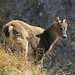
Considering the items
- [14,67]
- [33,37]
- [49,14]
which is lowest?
[14,67]

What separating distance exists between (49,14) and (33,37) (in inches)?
336

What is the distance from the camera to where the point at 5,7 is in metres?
17.2

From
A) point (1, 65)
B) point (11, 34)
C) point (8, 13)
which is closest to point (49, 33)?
point (11, 34)

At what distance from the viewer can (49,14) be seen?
1806 centimetres

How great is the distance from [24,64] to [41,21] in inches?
472

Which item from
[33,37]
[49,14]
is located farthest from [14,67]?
[49,14]

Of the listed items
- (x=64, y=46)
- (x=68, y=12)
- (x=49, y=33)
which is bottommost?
(x=64, y=46)

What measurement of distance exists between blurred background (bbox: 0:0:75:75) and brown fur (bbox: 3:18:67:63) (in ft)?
22.3

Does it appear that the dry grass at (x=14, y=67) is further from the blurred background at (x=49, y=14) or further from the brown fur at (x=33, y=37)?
the blurred background at (x=49, y=14)

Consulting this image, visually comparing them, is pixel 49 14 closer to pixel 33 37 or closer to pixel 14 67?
pixel 33 37

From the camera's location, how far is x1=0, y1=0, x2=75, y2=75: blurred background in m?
17.3

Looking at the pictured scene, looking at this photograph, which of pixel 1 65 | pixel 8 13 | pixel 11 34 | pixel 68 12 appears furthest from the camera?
pixel 68 12

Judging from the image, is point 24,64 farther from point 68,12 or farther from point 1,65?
point 68,12

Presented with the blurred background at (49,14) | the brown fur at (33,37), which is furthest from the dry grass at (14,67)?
the blurred background at (49,14)
